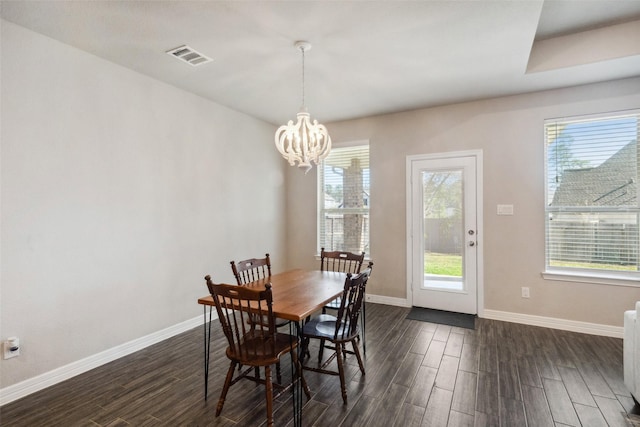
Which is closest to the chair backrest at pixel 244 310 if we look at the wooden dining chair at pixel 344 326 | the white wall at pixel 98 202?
the wooden dining chair at pixel 344 326

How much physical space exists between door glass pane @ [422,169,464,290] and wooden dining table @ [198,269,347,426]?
5.95ft

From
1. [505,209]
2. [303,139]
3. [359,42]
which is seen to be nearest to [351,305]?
[303,139]

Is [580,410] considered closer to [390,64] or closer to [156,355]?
[390,64]

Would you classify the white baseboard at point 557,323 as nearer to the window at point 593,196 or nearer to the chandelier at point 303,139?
the window at point 593,196

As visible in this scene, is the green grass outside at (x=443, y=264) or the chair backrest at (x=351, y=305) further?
the green grass outside at (x=443, y=264)

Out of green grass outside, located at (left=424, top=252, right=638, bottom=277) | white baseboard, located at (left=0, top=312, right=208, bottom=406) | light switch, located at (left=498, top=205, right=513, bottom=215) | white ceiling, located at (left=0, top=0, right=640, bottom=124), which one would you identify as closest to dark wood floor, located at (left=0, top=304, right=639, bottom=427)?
white baseboard, located at (left=0, top=312, right=208, bottom=406)

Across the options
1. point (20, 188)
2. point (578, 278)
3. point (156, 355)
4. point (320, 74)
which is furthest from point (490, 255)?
point (20, 188)

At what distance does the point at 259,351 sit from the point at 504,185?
3.43 metres

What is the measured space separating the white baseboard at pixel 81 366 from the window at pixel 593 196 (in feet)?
14.4

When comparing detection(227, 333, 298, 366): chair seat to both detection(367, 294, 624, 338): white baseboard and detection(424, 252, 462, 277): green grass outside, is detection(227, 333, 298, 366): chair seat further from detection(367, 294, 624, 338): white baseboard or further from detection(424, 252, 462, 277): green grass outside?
detection(367, 294, 624, 338): white baseboard

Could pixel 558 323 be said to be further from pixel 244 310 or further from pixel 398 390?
pixel 244 310

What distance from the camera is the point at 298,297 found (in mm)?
2229

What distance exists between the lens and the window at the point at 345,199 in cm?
470

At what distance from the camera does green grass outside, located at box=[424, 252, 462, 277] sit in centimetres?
405
